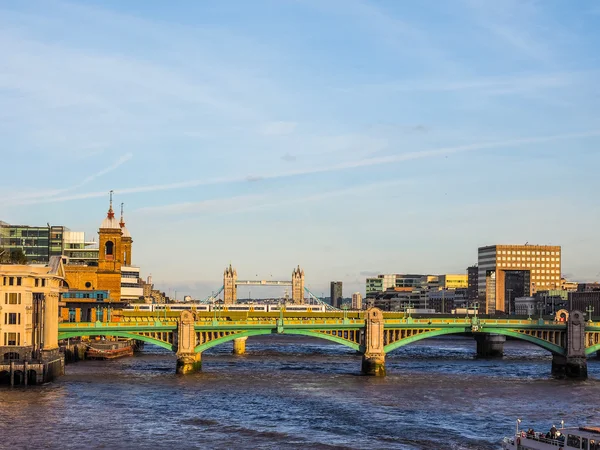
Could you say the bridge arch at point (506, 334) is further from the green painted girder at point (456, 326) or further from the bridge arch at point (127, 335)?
the bridge arch at point (127, 335)

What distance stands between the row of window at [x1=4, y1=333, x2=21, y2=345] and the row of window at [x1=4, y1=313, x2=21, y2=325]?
150 cm

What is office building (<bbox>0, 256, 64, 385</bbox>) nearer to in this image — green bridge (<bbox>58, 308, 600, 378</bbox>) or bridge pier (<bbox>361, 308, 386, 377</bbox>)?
green bridge (<bbox>58, 308, 600, 378</bbox>)

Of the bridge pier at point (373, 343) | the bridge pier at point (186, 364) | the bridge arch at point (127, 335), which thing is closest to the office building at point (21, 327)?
the bridge arch at point (127, 335)

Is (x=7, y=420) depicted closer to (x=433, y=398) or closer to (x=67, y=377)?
(x=67, y=377)

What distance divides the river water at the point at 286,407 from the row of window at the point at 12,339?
6.07m

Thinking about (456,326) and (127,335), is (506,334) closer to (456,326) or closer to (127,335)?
(456,326)

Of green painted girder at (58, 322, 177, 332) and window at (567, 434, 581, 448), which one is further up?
green painted girder at (58, 322, 177, 332)

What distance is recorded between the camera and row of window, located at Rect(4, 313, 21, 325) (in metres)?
120

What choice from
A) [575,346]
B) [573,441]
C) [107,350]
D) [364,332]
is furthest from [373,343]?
[573,441]

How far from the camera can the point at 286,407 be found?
341 ft

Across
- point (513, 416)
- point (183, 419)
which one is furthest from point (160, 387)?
point (513, 416)

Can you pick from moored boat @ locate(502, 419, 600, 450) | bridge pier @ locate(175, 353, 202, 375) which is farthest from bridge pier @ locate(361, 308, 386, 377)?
moored boat @ locate(502, 419, 600, 450)

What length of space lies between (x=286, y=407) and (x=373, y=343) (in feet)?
129

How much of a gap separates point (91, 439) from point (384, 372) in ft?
209
